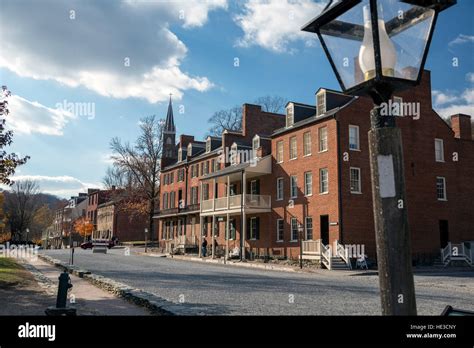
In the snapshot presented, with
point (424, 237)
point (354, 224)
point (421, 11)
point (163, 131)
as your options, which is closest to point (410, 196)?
point (424, 237)

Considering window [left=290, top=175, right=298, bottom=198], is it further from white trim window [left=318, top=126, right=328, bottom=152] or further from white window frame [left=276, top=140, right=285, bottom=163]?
white trim window [left=318, top=126, right=328, bottom=152]

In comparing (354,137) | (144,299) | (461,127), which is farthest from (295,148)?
(144,299)

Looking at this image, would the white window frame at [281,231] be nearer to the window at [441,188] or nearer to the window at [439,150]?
the window at [441,188]

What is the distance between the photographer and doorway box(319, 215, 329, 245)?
99.0 feet

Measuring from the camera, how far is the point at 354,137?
30391 mm

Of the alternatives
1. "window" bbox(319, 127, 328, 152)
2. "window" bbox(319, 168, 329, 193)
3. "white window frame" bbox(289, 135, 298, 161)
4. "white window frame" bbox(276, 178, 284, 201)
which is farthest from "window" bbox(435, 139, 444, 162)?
"white window frame" bbox(276, 178, 284, 201)

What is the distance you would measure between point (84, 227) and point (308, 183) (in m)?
62.3

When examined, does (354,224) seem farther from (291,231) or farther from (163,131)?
(163,131)

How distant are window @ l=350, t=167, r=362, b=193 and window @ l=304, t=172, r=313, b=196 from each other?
119 inches

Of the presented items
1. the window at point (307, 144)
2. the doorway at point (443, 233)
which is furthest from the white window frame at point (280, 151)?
the doorway at point (443, 233)

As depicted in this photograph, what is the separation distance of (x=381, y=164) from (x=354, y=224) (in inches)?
1071

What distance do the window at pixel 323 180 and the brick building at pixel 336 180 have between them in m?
0.07

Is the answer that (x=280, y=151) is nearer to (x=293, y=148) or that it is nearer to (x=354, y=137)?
(x=293, y=148)

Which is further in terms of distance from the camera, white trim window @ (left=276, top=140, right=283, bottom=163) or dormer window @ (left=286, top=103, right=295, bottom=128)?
white trim window @ (left=276, top=140, right=283, bottom=163)
